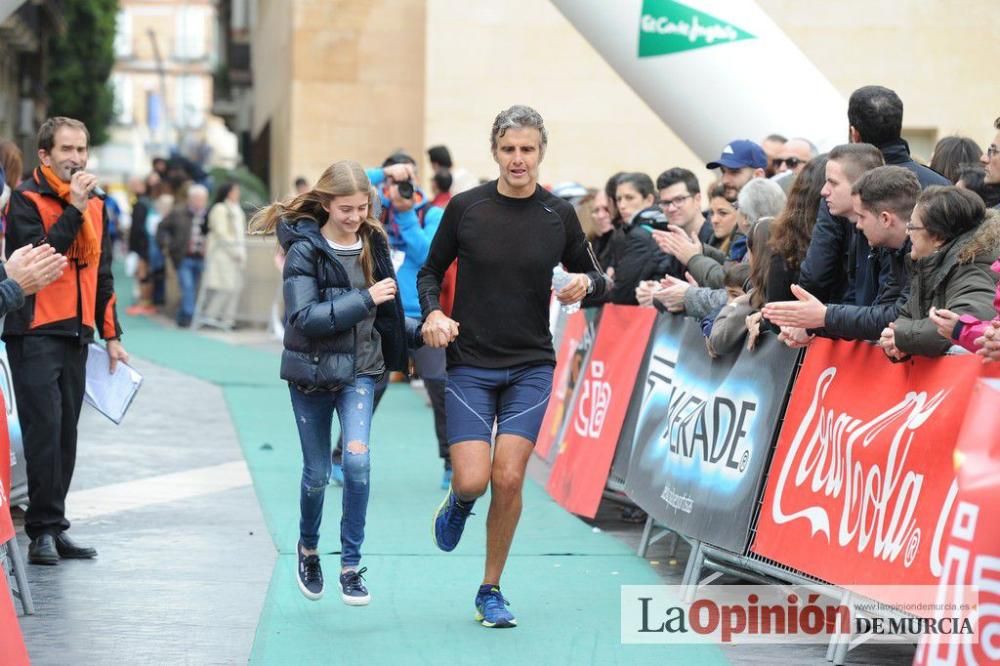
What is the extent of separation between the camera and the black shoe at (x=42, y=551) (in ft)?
25.2

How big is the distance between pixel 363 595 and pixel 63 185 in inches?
105

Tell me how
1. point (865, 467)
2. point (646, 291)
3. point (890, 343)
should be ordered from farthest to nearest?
point (646, 291) → point (865, 467) → point (890, 343)

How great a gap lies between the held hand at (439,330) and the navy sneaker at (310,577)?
110cm

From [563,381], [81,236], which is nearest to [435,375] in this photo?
[563,381]

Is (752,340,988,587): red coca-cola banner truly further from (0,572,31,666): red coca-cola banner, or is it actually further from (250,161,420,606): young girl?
(0,572,31,666): red coca-cola banner

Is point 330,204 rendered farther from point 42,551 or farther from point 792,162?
point 792,162

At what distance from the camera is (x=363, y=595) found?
6688 millimetres

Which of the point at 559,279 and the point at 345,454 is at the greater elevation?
the point at 559,279

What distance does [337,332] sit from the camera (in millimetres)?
6590

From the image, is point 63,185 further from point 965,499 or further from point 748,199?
point 965,499

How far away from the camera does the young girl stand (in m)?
6.58

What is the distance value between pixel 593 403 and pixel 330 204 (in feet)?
11.5

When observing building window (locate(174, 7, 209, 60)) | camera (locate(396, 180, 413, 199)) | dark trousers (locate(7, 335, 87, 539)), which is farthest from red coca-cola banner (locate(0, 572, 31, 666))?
building window (locate(174, 7, 209, 60))

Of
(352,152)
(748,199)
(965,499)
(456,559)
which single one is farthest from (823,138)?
(352,152)
